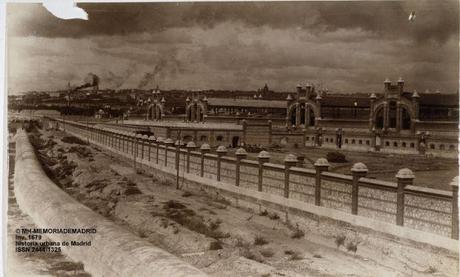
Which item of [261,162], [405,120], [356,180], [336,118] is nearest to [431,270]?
[356,180]

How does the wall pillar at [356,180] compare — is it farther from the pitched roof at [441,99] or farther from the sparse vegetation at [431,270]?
the pitched roof at [441,99]

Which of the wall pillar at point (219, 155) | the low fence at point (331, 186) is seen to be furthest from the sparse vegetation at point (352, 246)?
the wall pillar at point (219, 155)

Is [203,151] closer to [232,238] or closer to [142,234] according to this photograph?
[142,234]

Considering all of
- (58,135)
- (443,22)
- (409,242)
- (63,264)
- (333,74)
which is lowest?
(63,264)

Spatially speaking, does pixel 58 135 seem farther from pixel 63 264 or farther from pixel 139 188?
pixel 63 264

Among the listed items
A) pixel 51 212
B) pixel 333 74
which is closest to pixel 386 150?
pixel 333 74

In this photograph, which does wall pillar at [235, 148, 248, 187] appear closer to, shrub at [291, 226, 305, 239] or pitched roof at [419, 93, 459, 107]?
shrub at [291, 226, 305, 239]
